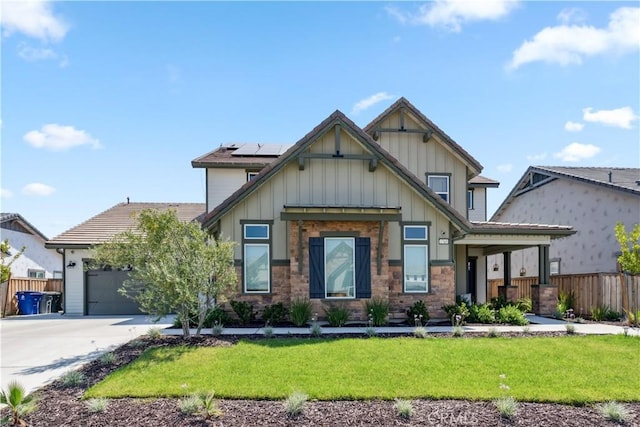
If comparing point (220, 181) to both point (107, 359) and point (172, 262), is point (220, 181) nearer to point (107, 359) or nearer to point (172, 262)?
point (172, 262)

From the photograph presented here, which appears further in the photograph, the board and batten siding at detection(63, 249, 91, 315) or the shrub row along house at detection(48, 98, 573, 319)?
the board and batten siding at detection(63, 249, 91, 315)

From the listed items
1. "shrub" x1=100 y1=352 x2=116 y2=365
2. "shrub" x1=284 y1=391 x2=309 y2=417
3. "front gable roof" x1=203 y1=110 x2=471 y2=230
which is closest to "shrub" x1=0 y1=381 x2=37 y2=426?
"shrub" x1=100 y1=352 x2=116 y2=365

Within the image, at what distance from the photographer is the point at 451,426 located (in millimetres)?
6027

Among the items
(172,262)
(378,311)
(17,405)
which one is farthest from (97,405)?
(378,311)

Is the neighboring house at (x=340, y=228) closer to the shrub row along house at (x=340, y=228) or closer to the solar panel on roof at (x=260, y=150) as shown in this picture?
the shrub row along house at (x=340, y=228)

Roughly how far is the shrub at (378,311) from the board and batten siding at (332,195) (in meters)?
1.58

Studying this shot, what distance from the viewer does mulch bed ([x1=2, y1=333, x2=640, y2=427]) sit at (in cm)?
611

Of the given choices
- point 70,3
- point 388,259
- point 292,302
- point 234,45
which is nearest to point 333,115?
point 234,45

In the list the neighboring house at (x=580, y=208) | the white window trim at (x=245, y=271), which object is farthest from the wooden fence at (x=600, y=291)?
the white window trim at (x=245, y=271)

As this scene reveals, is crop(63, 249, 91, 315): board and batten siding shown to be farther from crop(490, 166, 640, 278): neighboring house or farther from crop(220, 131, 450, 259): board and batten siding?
crop(490, 166, 640, 278): neighboring house

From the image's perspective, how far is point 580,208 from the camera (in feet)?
69.5

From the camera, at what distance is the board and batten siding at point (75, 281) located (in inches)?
714

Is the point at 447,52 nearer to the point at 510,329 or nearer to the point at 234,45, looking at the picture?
the point at 234,45

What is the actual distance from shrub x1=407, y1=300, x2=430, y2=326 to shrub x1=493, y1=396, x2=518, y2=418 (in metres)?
6.88
